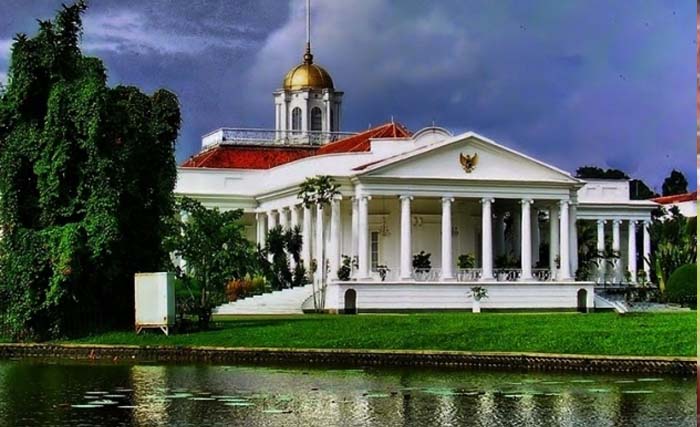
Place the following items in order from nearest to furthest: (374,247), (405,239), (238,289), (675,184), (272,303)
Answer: (272,303), (238,289), (405,239), (374,247), (675,184)

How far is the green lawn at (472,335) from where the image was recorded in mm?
29984

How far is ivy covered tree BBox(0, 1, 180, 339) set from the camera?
3491cm

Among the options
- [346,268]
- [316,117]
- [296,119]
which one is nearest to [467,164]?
[346,268]

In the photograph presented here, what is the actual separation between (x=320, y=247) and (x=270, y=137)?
23.0 metres

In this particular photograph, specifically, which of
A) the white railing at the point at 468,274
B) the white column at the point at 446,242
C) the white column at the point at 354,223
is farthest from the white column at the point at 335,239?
the white railing at the point at 468,274

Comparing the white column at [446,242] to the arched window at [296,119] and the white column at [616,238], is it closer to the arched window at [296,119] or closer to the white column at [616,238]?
the white column at [616,238]

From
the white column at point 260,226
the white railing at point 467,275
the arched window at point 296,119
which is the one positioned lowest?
the white railing at point 467,275

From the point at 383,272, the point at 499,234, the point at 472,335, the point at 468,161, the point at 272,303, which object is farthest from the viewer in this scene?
the point at 499,234

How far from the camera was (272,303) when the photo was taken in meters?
52.6

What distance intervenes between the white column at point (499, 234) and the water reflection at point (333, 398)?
35789 millimetres

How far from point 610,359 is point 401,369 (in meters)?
4.56

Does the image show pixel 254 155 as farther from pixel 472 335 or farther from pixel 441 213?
pixel 472 335

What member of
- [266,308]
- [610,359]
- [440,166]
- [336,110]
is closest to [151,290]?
Answer: [610,359]

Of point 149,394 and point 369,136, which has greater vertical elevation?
point 369,136
